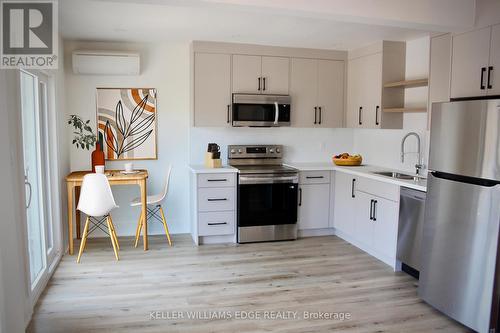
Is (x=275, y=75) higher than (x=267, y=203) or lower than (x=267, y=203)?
higher

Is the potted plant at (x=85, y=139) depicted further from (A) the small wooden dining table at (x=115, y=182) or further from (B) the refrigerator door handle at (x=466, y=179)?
(B) the refrigerator door handle at (x=466, y=179)

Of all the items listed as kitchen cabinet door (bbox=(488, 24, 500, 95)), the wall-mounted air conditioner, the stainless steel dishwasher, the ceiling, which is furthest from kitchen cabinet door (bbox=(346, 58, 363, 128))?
the wall-mounted air conditioner

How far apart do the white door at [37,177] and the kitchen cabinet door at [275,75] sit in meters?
2.50

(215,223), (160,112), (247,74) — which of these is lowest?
(215,223)

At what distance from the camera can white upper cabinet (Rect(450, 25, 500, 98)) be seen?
3.14m

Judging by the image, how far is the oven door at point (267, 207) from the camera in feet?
16.2

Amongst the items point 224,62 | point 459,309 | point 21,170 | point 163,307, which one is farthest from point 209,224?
point 459,309

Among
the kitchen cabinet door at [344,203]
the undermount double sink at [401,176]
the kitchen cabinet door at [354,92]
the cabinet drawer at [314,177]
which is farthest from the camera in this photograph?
the kitchen cabinet door at [354,92]

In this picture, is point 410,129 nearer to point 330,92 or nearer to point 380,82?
point 380,82

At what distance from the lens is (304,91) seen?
17.7 feet

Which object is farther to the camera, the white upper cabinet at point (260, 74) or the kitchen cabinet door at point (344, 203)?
the white upper cabinet at point (260, 74)

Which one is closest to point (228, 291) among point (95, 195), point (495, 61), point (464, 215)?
point (95, 195)

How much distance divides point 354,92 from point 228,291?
10.3 feet

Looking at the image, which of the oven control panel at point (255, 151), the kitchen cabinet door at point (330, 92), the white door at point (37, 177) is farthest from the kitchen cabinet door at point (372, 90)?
the white door at point (37, 177)
